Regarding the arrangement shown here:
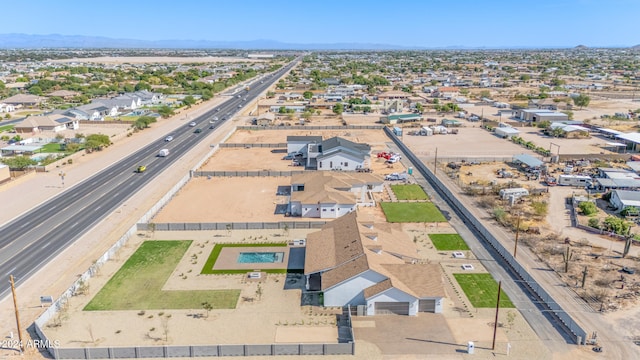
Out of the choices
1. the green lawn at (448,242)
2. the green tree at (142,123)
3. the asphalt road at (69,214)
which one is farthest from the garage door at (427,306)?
the green tree at (142,123)

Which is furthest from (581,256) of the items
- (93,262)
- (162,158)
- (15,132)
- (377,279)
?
(15,132)

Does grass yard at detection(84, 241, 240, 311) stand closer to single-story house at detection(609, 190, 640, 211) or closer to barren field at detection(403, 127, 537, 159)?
single-story house at detection(609, 190, 640, 211)

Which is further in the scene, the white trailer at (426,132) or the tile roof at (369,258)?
the white trailer at (426,132)

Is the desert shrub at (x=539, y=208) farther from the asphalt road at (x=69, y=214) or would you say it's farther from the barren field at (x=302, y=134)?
the asphalt road at (x=69, y=214)

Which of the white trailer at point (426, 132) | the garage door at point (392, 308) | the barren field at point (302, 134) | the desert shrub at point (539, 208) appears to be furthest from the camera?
the white trailer at point (426, 132)

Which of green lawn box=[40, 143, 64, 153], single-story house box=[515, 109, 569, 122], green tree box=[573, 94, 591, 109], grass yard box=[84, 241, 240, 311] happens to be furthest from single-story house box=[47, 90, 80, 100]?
green tree box=[573, 94, 591, 109]

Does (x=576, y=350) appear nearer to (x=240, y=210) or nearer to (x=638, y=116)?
(x=240, y=210)
